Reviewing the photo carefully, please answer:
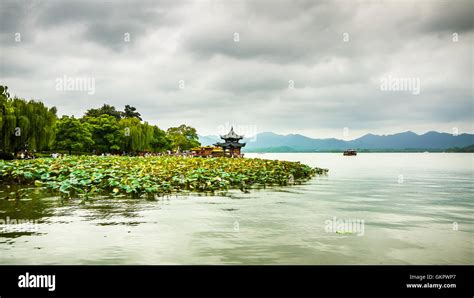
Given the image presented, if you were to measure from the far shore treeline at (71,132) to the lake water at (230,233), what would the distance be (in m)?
22.2

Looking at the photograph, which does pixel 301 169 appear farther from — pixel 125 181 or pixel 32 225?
pixel 32 225

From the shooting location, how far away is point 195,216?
10.8m

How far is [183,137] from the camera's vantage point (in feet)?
306

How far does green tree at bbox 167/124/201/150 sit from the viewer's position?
90.2 meters

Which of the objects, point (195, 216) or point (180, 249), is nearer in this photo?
point (180, 249)

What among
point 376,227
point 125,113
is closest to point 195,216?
point 376,227

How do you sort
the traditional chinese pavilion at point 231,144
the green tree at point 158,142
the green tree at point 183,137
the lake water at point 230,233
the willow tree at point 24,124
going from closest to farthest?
the lake water at point 230,233, the willow tree at point 24,124, the traditional chinese pavilion at point 231,144, the green tree at point 158,142, the green tree at point 183,137

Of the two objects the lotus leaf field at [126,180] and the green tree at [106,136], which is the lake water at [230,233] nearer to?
the lotus leaf field at [126,180]

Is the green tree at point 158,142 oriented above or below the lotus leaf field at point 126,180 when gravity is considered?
above

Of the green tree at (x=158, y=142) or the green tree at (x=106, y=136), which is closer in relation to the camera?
the green tree at (x=106, y=136)

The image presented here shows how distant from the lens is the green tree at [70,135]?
163ft
